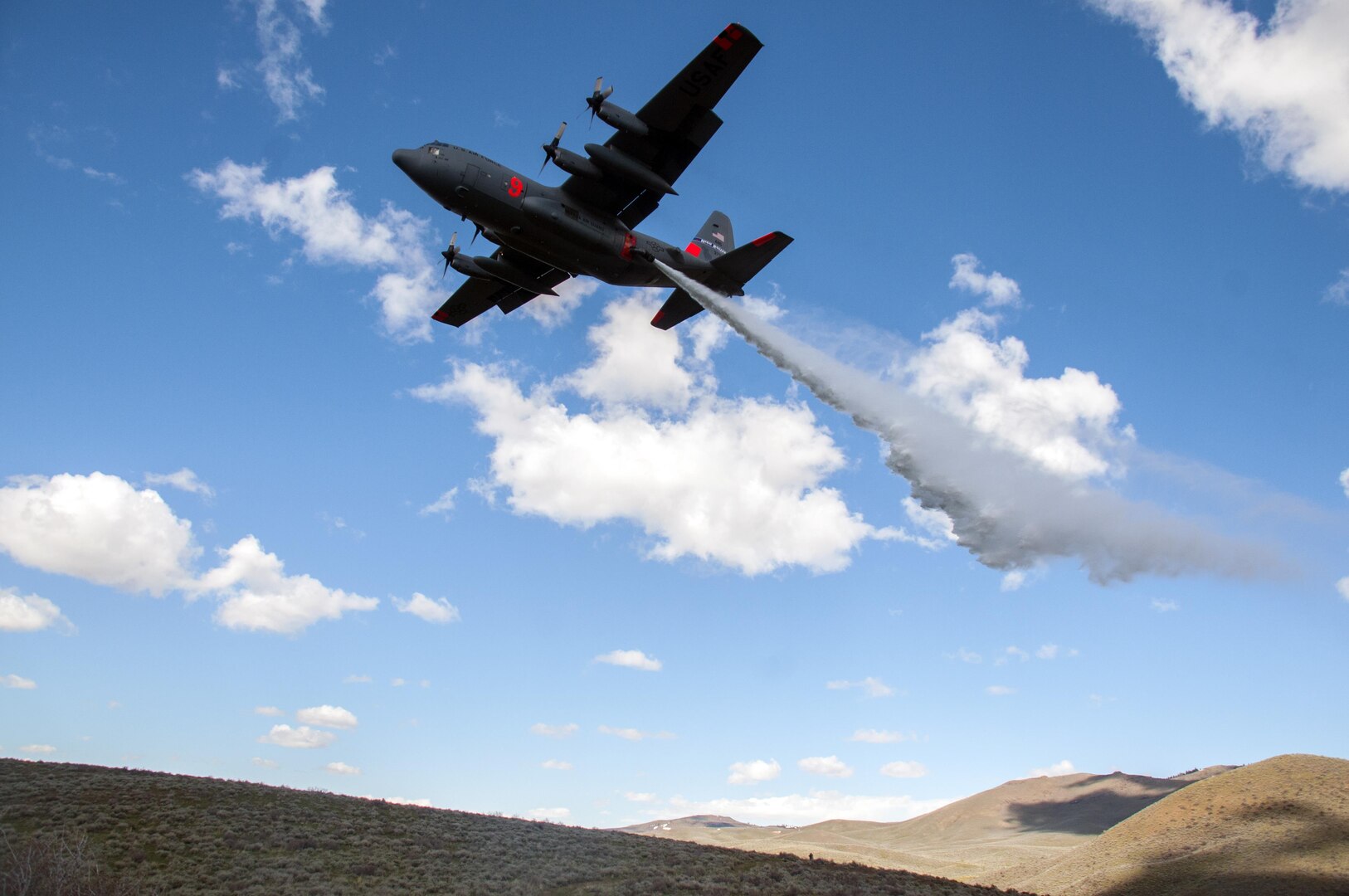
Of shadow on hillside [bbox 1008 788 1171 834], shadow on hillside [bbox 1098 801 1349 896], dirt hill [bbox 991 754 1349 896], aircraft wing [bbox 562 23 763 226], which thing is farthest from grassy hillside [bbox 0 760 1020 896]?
shadow on hillside [bbox 1008 788 1171 834]

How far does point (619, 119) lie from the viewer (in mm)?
27484

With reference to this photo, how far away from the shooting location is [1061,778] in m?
139

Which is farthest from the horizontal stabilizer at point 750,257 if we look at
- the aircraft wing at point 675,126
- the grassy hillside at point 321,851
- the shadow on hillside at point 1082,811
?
the shadow on hillside at point 1082,811

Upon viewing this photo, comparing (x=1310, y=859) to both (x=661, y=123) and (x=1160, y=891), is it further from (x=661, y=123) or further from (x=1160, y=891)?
(x=661, y=123)

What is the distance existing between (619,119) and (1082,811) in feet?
416

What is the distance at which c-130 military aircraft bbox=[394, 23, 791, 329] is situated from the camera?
2755 centimetres

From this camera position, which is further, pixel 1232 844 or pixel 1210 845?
pixel 1210 845

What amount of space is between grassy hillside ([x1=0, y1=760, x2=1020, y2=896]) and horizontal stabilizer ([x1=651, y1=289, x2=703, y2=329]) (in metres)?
19.7

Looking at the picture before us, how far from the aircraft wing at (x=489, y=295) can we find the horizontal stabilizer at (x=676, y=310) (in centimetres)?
431

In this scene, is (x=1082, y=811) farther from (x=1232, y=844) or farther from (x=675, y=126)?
(x=675, y=126)

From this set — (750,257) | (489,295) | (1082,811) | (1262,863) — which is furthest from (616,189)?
(1082,811)

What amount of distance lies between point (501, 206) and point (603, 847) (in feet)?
71.7

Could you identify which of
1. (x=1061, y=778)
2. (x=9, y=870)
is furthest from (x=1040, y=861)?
(x=1061, y=778)

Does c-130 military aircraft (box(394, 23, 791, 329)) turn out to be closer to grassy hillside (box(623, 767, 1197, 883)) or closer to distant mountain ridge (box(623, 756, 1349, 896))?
distant mountain ridge (box(623, 756, 1349, 896))
